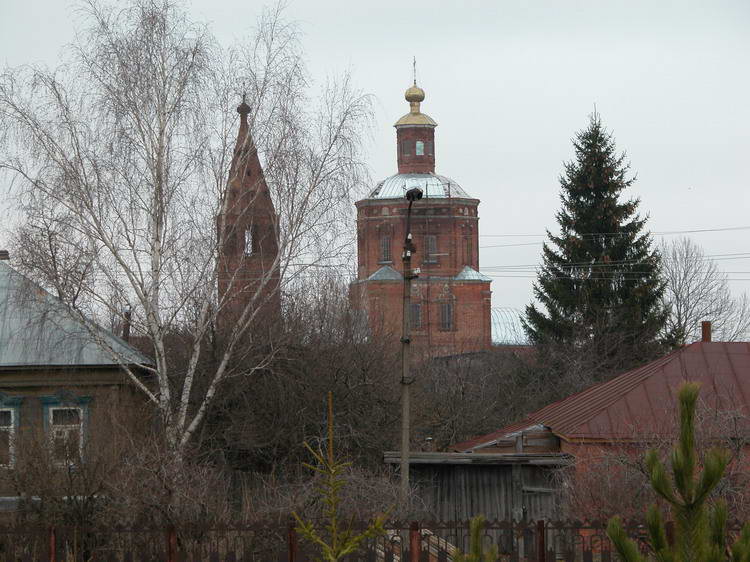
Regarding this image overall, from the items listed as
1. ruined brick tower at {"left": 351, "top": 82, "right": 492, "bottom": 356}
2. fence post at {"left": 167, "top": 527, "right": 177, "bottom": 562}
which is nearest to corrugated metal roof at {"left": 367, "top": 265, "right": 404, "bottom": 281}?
ruined brick tower at {"left": 351, "top": 82, "right": 492, "bottom": 356}

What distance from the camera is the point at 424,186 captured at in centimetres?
6306

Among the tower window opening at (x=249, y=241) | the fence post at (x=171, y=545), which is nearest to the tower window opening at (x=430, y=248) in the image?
the tower window opening at (x=249, y=241)

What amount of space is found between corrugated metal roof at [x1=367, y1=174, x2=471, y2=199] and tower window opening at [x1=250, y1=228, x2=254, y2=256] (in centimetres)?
4224

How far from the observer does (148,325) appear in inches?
779

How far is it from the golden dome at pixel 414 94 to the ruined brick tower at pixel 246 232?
45.2m

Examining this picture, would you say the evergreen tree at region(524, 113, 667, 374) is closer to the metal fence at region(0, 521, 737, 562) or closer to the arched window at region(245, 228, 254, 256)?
the arched window at region(245, 228, 254, 256)

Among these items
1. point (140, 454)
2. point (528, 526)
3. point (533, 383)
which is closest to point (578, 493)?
point (528, 526)

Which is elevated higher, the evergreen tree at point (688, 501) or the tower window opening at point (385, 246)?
the tower window opening at point (385, 246)

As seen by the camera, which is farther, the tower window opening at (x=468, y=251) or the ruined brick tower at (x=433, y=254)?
the tower window opening at (x=468, y=251)

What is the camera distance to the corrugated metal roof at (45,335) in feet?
64.5

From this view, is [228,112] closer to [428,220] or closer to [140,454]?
[140,454]

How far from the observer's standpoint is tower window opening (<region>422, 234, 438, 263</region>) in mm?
62494

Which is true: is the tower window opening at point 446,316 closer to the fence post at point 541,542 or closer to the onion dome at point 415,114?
the onion dome at point 415,114

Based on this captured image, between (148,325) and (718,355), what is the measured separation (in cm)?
993
